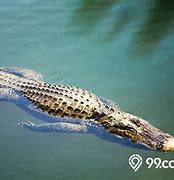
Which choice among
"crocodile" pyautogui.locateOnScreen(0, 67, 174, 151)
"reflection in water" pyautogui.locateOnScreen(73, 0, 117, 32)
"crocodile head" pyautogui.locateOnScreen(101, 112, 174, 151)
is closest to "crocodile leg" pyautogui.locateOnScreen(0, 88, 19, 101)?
"crocodile" pyautogui.locateOnScreen(0, 67, 174, 151)

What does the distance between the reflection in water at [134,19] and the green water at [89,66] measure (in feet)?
0.06

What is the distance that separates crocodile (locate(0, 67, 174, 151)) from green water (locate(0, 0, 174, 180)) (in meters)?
0.12

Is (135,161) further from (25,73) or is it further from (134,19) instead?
(134,19)

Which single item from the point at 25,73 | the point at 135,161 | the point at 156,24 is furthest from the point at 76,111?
the point at 156,24

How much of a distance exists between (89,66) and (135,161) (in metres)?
2.22

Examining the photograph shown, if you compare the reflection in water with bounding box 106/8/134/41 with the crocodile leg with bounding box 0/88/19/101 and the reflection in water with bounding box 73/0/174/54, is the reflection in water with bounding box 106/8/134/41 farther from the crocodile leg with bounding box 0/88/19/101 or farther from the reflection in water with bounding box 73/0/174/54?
the crocodile leg with bounding box 0/88/19/101

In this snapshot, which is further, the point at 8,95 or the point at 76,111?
the point at 8,95

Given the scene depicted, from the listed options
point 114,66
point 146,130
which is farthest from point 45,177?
point 114,66

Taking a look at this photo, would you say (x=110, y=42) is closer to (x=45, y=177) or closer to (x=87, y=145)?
(x=87, y=145)

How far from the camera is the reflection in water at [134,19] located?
7.37m

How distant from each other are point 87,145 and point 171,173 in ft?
3.48

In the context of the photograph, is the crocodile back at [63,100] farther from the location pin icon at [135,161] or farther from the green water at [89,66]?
the location pin icon at [135,161]

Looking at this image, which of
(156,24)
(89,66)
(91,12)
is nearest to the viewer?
(89,66)

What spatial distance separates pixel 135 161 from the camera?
15.9 feet
